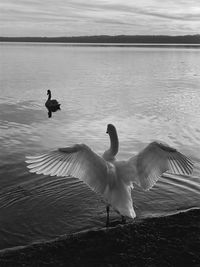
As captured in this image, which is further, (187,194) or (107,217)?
(187,194)

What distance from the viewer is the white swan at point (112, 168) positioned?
763 cm

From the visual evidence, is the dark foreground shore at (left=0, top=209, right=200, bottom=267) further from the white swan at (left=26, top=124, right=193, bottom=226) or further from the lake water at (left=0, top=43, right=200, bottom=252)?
the lake water at (left=0, top=43, right=200, bottom=252)

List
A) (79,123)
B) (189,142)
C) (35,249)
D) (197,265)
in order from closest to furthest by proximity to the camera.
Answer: (197,265) → (35,249) → (189,142) → (79,123)

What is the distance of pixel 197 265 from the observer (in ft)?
21.4

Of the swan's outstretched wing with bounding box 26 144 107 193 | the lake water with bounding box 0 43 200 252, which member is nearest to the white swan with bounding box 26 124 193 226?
the swan's outstretched wing with bounding box 26 144 107 193

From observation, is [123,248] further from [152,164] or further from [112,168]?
[152,164]

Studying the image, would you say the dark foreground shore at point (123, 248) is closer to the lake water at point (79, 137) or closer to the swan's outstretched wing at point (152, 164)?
the swan's outstretched wing at point (152, 164)

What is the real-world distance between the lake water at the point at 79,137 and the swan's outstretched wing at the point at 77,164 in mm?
1212

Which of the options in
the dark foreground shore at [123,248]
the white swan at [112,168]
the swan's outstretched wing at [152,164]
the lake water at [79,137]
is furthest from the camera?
the lake water at [79,137]

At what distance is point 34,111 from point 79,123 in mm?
4031

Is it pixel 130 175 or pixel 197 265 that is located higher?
pixel 130 175

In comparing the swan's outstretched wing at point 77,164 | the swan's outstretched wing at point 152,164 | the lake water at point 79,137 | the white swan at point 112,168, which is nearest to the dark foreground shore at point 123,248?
the white swan at point 112,168

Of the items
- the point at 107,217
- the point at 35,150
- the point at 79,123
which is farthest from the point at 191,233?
the point at 79,123

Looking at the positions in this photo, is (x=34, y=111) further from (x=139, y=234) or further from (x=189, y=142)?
(x=139, y=234)
